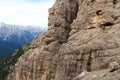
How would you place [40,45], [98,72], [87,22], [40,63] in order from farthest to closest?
[40,45] → [40,63] → [87,22] → [98,72]

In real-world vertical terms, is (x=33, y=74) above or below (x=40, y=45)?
below

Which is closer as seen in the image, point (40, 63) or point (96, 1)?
point (96, 1)

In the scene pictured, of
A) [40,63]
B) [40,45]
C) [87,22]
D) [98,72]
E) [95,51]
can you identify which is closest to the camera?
[98,72]

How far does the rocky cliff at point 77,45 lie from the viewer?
54.3 metres

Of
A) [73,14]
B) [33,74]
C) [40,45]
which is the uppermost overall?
[73,14]

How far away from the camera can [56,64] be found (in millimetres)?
65688

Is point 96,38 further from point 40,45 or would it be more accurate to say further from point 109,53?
point 40,45

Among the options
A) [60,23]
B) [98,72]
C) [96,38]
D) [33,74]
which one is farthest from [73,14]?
[98,72]

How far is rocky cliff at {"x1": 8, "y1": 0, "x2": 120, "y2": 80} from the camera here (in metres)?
54.3

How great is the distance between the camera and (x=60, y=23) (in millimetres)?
73312

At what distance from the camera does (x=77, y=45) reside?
59.0m

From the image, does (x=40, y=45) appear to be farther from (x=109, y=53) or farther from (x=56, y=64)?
(x=109, y=53)

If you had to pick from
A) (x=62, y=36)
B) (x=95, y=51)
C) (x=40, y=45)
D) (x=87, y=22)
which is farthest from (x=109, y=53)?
(x=40, y=45)

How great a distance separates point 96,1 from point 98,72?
617 inches
